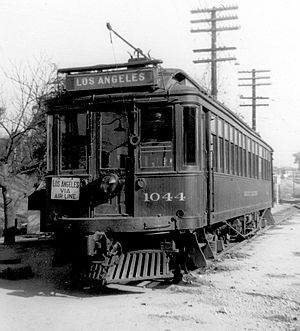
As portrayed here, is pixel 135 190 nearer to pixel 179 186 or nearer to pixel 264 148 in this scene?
pixel 179 186

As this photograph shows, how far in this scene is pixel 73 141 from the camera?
28.2 feet

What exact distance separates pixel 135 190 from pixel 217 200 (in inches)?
85.1

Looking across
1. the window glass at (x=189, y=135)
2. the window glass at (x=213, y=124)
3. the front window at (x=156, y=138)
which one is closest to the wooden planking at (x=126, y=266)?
the front window at (x=156, y=138)

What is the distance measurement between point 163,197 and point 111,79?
204 centimetres

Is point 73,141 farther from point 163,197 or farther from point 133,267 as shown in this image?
point 133,267

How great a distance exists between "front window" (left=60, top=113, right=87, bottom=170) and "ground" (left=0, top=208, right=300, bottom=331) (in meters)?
2.03

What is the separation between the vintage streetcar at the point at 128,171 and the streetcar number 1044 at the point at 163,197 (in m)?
0.02

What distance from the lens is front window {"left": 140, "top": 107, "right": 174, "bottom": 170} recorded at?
8188 mm

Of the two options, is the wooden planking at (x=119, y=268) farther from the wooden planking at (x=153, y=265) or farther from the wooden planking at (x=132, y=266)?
the wooden planking at (x=153, y=265)

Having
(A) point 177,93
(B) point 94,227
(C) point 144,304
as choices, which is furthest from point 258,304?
(A) point 177,93

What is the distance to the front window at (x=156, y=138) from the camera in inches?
322

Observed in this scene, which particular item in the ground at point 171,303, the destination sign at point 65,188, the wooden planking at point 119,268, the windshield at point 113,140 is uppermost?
the windshield at point 113,140

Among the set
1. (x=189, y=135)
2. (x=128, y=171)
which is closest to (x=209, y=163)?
(x=189, y=135)

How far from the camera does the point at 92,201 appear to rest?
26.9ft
